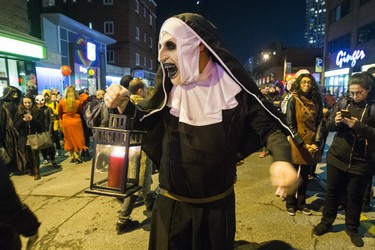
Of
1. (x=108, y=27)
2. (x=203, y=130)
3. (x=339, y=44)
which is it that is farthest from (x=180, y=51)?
(x=108, y=27)

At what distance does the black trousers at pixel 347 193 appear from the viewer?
3.45 metres

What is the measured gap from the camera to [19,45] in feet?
37.1

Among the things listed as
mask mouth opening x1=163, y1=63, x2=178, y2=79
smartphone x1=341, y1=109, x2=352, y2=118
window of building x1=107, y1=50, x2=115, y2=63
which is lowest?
smartphone x1=341, y1=109, x2=352, y2=118

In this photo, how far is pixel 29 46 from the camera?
12.1m

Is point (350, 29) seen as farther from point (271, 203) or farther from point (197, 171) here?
point (197, 171)

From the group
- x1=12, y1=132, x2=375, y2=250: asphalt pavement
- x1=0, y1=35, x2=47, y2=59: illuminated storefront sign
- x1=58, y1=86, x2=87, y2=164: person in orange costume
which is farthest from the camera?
x1=0, y1=35, x2=47, y2=59: illuminated storefront sign

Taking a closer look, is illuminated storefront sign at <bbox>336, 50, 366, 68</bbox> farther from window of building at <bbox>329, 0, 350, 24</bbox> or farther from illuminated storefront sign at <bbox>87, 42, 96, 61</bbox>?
illuminated storefront sign at <bbox>87, 42, 96, 61</bbox>

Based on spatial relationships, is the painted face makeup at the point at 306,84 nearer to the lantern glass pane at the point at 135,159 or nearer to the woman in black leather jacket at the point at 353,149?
the woman in black leather jacket at the point at 353,149

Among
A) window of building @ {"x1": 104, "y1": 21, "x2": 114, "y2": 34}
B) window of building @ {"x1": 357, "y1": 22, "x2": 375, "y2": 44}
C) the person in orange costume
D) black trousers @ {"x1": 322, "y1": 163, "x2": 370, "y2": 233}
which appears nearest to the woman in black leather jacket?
black trousers @ {"x1": 322, "y1": 163, "x2": 370, "y2": 233}

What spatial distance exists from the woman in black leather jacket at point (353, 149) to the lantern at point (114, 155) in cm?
264

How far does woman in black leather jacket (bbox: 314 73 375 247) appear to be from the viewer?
3346mm

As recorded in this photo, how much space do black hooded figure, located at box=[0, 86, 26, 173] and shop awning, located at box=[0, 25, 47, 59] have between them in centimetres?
489

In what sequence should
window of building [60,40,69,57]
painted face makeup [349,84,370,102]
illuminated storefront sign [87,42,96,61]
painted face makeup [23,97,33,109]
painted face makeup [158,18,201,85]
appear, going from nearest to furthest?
1. painted face makeup [158,18,201,85]
2. painted face makeup [349,84,370,102]
3. painted face makeup [23,97,33,109]
4. window of building [60,40,69,57]
5. illuminated storefront sign [87,42,96,61]

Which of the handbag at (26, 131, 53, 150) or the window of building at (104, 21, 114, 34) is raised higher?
the window of building at (104, 21, 114, 34)
